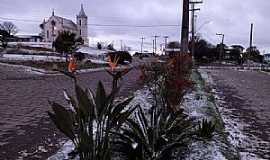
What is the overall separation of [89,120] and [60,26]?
10547 centimetres

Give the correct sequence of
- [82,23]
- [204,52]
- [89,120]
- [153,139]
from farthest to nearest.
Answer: [82,23]
[204,52]
[153,139]
[89,120]

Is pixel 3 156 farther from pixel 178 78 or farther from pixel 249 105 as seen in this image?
pixel 249 105

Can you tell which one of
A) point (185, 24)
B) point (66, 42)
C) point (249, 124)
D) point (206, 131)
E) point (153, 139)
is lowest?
point (249, 124)

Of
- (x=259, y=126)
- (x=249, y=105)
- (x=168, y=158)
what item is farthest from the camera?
(x=249, y=105)

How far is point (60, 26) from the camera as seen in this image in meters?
108

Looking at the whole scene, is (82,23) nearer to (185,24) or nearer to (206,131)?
(185,24)

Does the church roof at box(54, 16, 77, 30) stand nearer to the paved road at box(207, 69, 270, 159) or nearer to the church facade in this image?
the church facade

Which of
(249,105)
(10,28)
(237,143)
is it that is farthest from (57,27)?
(237,143)

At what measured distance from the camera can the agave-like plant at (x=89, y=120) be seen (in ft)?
14.2

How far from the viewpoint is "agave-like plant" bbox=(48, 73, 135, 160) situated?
432 centimetres

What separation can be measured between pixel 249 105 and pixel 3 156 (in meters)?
10.4

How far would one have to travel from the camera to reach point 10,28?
4045 inches

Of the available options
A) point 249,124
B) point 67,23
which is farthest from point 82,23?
point 249,124

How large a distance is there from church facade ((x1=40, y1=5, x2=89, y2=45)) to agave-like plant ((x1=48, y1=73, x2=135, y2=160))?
94.8 metres
